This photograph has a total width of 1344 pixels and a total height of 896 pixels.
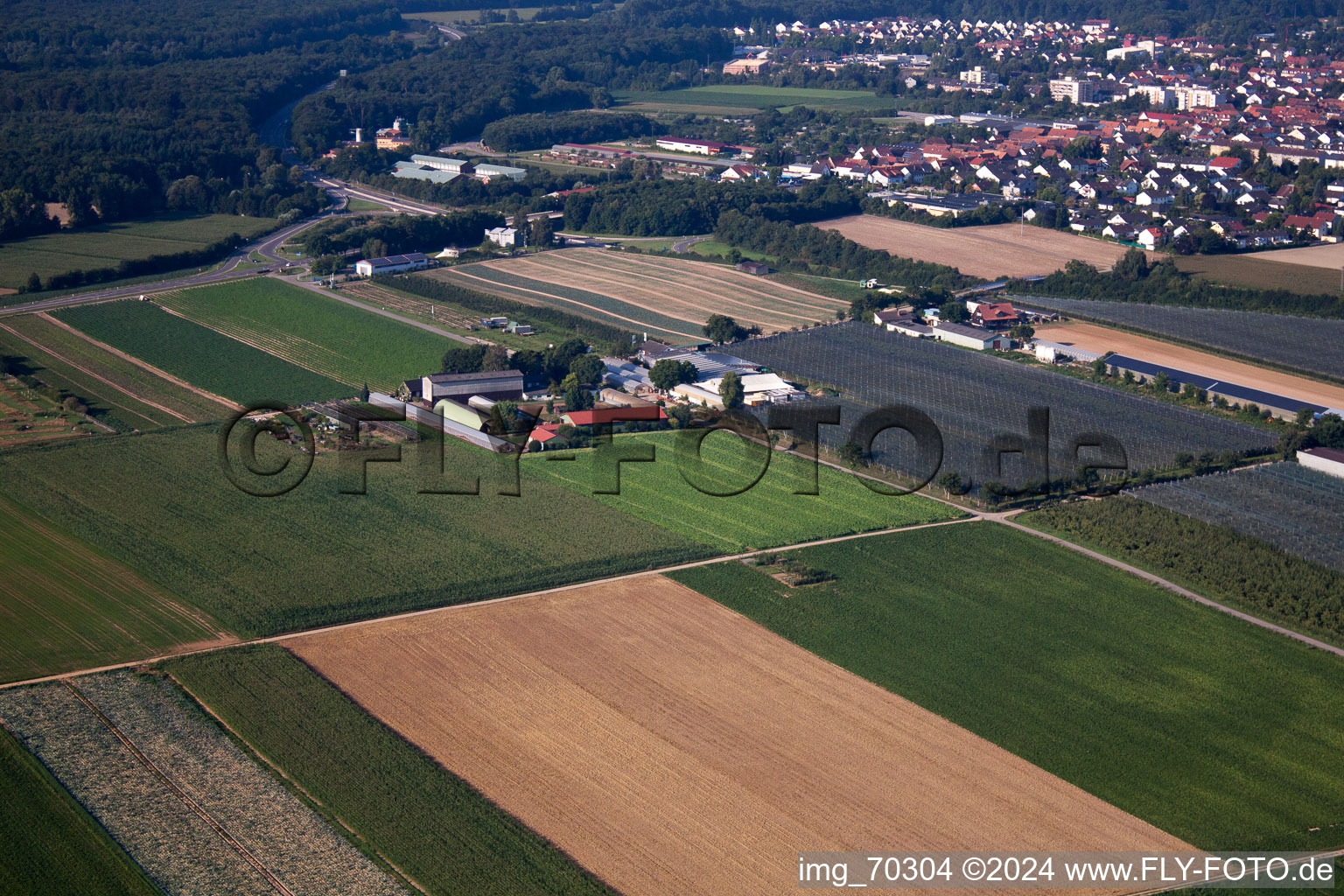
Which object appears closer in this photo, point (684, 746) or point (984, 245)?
point (684, 746)

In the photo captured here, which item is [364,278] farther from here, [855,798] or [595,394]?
[855,798]

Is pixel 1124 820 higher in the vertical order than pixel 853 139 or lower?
lower

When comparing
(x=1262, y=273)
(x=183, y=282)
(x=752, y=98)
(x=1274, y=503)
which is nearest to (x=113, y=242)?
(x=183, y=282)

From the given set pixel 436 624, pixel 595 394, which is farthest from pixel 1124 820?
pixel 595 394

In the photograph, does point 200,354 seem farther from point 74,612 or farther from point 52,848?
point 52,848

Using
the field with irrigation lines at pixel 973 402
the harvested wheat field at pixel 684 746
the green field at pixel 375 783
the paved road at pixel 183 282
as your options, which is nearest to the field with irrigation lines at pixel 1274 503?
the field with irrigation lines at pixel 973 402

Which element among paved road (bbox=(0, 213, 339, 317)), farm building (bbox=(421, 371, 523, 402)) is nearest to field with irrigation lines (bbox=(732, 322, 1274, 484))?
farm building (bbox=(421, 371, 523, 402))
